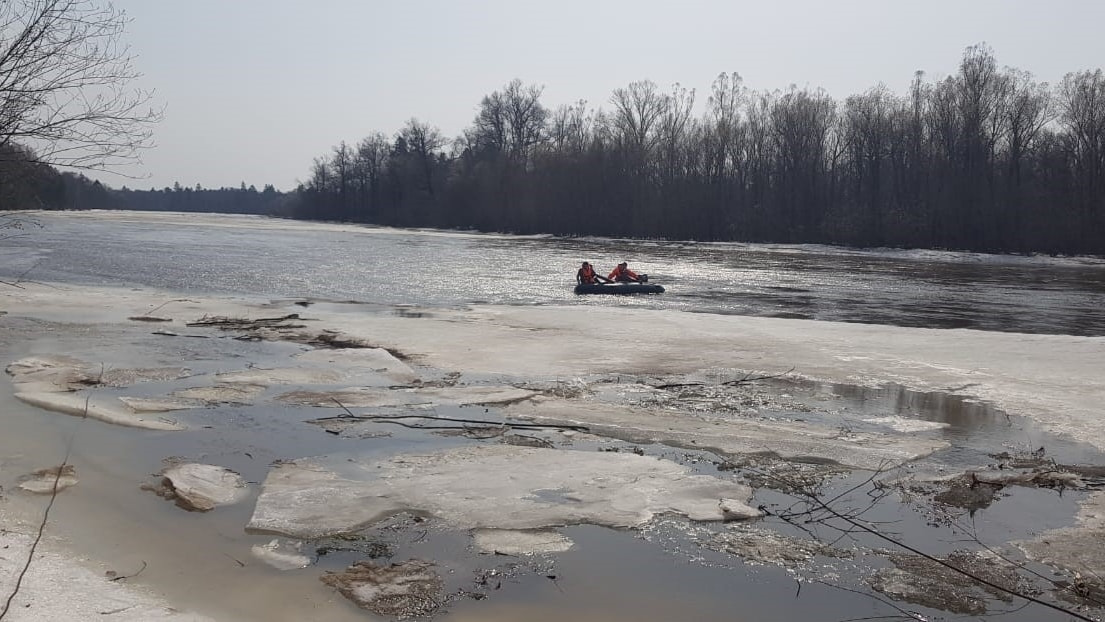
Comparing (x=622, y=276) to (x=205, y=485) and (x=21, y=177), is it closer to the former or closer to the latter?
(x=21, y=177)

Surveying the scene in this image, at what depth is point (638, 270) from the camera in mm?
34594

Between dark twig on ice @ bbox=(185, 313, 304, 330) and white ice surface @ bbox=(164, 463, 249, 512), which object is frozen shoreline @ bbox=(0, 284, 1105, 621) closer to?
dark twig on ice @ bbox=(185, 313, 304, 330)

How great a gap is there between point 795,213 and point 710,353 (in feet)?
183

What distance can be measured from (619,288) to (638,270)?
10157 mm

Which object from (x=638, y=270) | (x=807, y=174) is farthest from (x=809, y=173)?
(x=638, y=270)

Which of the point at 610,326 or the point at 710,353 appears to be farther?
the point at 610,326

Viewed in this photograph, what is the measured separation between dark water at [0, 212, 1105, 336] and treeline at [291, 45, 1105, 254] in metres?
8.01

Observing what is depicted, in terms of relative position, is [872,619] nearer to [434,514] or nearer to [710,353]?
[434,514]

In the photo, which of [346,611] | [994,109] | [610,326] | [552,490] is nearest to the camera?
[346,611]

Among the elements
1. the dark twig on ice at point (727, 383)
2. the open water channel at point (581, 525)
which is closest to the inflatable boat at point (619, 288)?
the open water channel at point (581, 525)

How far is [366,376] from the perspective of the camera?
446 inches

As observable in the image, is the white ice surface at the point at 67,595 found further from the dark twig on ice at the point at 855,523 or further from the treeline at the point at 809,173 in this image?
the treeline at the point at 809,173

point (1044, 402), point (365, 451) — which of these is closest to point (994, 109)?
point (1044, 402)

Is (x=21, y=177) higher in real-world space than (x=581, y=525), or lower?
higher
